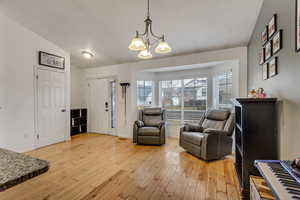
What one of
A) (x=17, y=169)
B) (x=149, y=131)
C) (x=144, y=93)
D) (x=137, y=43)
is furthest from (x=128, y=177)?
(x=144, y=93)

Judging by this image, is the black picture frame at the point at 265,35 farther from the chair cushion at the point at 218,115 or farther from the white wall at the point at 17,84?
the white wall at the point at 17,84

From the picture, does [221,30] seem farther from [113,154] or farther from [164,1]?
[113,154]

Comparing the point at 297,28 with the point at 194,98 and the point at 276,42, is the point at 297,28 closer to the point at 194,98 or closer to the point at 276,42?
the point at 276,42

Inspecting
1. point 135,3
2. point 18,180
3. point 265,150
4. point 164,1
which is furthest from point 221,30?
point 18,180

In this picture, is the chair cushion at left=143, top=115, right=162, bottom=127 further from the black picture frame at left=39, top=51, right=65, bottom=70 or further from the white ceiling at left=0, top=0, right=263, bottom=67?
the black picture frame at left=39, top=51, right=65, bottom=70

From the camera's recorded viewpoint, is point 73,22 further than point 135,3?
Yes

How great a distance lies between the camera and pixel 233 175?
2.47 metres

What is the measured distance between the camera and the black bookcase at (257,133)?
1801 mm

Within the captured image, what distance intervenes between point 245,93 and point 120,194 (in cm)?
309

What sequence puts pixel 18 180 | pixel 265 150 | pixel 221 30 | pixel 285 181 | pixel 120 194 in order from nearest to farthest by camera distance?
1. pixel 18 180
2. pixel 285 181
3. pixel 265 150
4. pixel 120 194
5. pixel 221 30

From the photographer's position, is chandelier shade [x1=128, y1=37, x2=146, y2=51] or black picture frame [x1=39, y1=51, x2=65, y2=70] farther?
black picture frame [x1=39, y1=51, x2=65, y2=70]

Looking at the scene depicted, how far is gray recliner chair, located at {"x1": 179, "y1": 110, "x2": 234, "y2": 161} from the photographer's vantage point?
9.74 ft

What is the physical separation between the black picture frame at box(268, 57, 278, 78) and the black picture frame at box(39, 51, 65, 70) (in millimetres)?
4706

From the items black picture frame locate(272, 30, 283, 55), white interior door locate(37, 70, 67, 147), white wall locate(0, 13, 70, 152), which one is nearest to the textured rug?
black picture frame locate(272, 30, 283, 55)
